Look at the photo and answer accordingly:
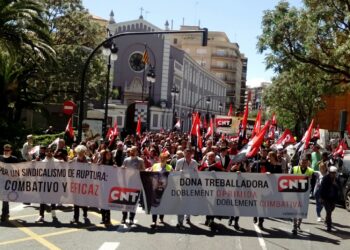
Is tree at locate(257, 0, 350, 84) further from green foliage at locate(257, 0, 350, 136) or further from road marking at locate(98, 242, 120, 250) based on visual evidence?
road marking at locate(98, 242, 120, 250)

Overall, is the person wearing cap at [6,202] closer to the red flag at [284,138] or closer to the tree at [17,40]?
the tree at [17,40]

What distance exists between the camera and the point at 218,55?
117m

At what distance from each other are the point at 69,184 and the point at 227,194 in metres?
3.35

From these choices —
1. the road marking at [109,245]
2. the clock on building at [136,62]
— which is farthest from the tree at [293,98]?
the road marking at [109,245]

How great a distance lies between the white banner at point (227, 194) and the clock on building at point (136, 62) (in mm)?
47814

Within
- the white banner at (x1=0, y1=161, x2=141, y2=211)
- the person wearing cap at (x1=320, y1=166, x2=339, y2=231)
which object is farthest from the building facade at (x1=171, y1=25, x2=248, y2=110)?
the white banner at (x1=0, y1=161, x2=141, y2=211)

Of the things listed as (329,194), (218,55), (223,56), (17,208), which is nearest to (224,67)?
(223,56)

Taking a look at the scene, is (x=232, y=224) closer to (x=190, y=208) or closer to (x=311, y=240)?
(x=190, y=208)

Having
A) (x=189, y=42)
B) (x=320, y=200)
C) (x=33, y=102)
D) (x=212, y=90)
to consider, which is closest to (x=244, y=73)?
(x=189, y=42)

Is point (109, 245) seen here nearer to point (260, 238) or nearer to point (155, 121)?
point (260, 238)

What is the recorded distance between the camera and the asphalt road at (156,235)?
9.13 metres

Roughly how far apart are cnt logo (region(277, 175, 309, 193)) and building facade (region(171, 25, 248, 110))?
99.9m

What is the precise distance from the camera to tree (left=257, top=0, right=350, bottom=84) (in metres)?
21.8

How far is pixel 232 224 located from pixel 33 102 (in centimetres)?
2362
